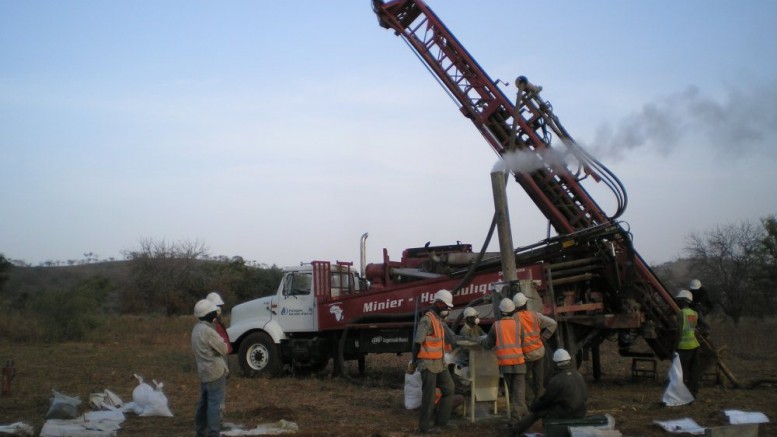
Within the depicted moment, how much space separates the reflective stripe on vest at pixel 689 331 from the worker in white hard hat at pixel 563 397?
4.96 metres

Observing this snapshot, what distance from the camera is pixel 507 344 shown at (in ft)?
31.6

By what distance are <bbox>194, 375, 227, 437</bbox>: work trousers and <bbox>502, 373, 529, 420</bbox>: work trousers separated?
139 inches

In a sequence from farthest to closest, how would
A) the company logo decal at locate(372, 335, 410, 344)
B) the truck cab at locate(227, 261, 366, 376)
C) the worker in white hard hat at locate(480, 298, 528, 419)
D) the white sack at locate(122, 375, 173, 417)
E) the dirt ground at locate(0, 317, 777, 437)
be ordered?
the truck cab at locate(227, 261, 366, 376)
the company logo decal at locate(372, 335, 410, 344)
the white sack at locate(122, 375, 173, 417)
the dirt ground at locate(0, 317, 777, 437)
the worker in white hard hat at locate(480, 298, 528, 419)

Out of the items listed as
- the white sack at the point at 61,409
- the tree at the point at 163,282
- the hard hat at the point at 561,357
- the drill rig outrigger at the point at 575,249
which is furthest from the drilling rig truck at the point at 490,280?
the tree at the point at 163,282

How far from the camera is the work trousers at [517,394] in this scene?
31.2 feet

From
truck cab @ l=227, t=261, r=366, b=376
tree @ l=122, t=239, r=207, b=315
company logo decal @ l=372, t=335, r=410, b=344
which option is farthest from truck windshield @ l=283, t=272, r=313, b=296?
tree @ l=122, t=239, r=207, b=315

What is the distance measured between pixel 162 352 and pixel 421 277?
1052 cm

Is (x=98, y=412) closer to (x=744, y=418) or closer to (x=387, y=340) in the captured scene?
(x=387, y=340)

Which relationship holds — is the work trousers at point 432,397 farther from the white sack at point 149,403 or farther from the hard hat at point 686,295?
the hard hat at point 686,295

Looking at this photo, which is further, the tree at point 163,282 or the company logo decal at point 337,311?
the tree at point 163,282

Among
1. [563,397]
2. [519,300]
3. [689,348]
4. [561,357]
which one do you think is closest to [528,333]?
[519,300]

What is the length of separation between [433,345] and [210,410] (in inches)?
109

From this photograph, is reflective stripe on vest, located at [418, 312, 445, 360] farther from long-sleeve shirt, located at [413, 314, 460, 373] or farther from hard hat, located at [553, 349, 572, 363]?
hard hat, located at [553, 349, 572, 363]

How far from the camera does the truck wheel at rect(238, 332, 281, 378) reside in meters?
16.1
